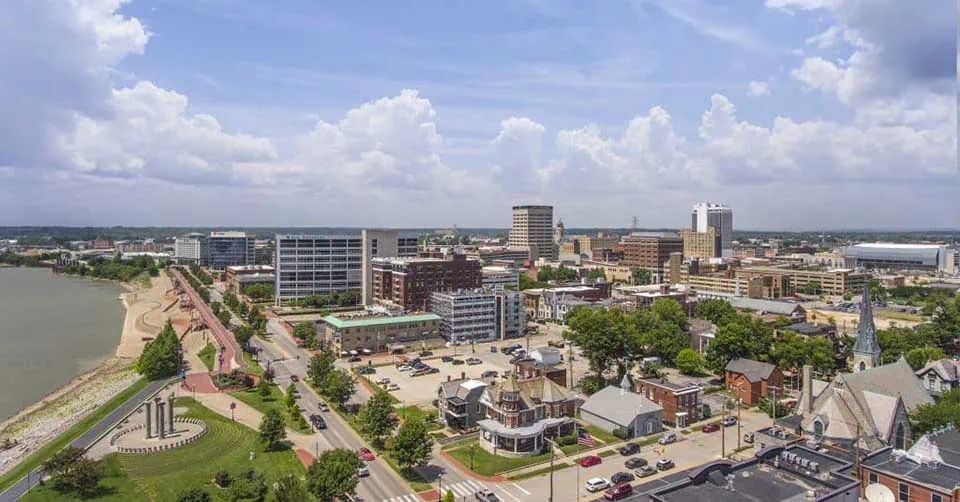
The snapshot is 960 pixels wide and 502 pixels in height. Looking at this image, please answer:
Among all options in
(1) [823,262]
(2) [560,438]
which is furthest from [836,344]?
(1) [823,262]

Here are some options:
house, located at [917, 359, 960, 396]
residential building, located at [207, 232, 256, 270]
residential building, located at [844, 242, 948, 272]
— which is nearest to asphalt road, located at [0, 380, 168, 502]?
house, located at [917, 359, 960, 396]

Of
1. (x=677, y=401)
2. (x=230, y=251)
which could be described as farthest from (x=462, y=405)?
(x=230, y=251)

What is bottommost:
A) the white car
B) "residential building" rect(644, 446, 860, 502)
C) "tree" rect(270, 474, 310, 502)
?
the white car

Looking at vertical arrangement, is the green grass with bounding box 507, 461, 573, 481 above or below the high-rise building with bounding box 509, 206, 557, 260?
below

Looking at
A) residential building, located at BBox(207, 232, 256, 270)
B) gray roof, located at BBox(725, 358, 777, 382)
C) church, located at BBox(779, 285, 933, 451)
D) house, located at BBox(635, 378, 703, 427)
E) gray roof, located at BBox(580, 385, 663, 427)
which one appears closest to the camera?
church, located at BBox(779, 285, 933, 451)

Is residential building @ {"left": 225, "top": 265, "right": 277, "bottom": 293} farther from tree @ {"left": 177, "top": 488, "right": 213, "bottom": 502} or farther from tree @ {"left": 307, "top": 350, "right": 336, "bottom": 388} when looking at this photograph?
tree @ {"left": 177, "top": 488, "right": 213, "bottom": 502}

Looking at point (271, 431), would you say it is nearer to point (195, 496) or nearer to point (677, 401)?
point (195, 496)

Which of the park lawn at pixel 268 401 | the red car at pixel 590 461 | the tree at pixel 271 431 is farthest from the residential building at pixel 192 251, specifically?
the red car at pixel 590 461

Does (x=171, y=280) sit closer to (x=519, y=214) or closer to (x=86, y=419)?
(x=519, y=214)
